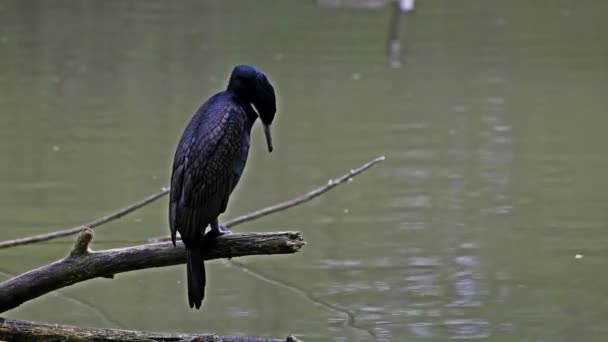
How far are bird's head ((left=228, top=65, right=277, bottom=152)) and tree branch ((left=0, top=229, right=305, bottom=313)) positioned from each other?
11.1 inches

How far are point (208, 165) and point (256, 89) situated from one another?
237 mm

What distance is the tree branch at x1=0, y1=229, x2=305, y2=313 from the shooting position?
295cm

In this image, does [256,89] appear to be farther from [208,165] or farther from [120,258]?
[120,258]

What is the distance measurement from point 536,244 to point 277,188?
58.1 inches

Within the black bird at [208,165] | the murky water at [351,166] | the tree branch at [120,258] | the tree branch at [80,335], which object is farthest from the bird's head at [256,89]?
the murky water at [351,166]

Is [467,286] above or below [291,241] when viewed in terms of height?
below

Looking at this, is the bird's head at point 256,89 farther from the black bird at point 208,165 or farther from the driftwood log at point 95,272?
the driftwood log at point 95,272

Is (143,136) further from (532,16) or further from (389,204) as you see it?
(532,16)

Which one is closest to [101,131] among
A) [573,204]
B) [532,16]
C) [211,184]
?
[573,204]

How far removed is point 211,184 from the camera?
3088 millimetres

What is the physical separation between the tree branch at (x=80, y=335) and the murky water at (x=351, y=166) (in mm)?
1402

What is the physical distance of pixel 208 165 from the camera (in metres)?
3.08

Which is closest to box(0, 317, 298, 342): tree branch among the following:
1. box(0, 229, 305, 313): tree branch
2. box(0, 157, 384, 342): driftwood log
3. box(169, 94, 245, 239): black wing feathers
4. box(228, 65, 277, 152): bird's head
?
box(0, 157, 384, 342): driftwood log

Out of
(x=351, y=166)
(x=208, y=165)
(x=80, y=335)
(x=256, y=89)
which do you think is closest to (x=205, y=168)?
(x=208, y=165)
